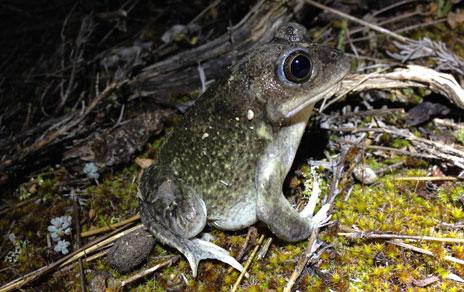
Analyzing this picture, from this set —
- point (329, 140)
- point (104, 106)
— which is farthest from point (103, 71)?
point (329, 140)

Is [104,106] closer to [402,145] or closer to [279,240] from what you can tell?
[279,240]

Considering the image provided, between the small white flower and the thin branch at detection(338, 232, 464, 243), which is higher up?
the small white flower

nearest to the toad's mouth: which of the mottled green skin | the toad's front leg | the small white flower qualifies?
the mottled green skin

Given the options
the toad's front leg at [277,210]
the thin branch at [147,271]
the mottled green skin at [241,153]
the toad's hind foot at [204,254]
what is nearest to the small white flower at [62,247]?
the thin branch at [147,271]

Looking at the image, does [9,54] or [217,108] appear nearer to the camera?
[217,108]

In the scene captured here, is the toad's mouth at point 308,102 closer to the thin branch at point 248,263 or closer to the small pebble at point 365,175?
the small pebble at point 365,175

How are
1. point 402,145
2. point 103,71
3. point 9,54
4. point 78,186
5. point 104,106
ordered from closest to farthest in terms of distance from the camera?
point 402,145 < point 78,186 < point 104,106 < point 103,71 < point 9,54

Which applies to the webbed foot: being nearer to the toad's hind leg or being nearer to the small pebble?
the small pebble
